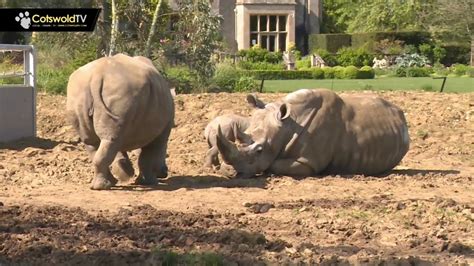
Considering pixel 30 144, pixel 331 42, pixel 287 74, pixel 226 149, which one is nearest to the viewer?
pixel 226 149

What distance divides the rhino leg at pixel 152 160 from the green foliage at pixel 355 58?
131ft

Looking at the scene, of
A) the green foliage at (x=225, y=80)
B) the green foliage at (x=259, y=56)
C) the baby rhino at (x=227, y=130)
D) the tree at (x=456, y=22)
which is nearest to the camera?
the baby rhino at (x=227, y=130)

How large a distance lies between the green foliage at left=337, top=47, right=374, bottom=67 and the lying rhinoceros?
125 ft

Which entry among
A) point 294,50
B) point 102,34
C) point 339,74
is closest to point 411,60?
point 294,50

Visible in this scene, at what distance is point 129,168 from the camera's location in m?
11.7

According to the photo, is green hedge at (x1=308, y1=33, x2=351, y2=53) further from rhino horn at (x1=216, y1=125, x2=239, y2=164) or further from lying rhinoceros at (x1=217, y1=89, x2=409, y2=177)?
rhino horn at (x1=216, y1=125, x2=239, y2=164)

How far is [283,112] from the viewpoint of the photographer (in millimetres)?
12547

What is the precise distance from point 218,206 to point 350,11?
60.5 m

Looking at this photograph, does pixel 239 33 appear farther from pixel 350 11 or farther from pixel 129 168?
pixel 129 168

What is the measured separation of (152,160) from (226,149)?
101 centimetres

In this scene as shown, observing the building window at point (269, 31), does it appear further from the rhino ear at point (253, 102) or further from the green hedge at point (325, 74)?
the rhino ear at point (253, 102)

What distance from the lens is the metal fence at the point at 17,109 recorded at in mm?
15391

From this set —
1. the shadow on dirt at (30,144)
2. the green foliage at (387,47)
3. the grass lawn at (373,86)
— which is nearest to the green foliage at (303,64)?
the green foliage at (387,47)

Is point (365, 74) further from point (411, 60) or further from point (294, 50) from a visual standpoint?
point (294, 50)
